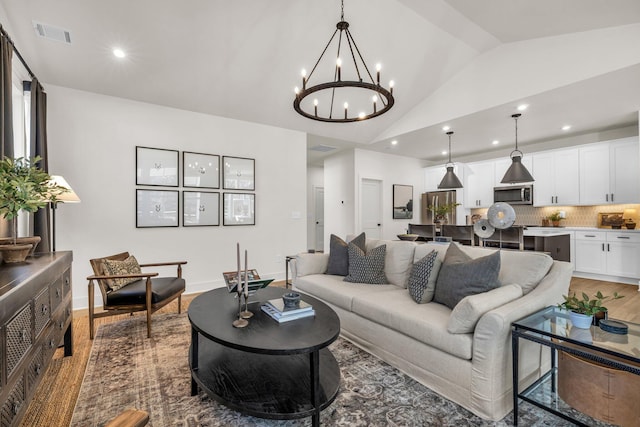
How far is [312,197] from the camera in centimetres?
900

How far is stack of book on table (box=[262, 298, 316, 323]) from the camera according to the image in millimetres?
1888

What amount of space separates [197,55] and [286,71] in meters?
1.13

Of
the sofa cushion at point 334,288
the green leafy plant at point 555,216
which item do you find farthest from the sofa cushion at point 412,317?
the green leafy plant at point 555,216

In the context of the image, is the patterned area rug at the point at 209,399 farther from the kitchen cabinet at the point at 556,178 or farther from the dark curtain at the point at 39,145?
the kitchen cabinet at the point at 556,178

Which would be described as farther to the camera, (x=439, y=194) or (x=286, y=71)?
(x=439, y=194)

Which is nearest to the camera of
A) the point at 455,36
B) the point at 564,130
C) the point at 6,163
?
the point at 6,163

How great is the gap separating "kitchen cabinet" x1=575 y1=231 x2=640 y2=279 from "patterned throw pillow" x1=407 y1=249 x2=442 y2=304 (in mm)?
4659

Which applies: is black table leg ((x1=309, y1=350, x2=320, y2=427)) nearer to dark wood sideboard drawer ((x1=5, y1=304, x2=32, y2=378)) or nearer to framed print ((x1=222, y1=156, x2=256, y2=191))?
dark wood sideboard drawer ((x1=5, y1=304, x2=32, y2=378))

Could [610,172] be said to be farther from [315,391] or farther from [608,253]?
[315,391]

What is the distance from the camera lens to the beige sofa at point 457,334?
167cm

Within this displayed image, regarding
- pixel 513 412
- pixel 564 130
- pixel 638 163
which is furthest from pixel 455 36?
pixel 513 412

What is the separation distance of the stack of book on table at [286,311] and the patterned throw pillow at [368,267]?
43.2 inches

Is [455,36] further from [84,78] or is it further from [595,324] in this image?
[84,78]

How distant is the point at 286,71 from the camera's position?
4.06 meters
